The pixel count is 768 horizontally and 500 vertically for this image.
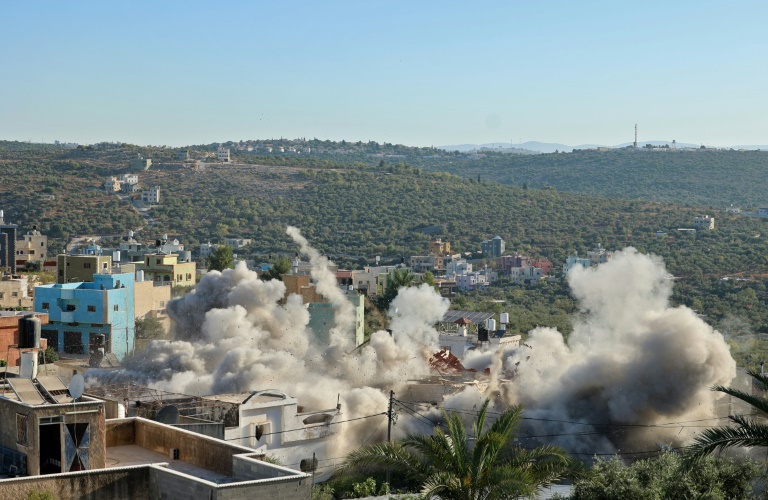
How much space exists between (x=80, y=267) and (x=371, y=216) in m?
53.1

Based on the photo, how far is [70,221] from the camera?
9569 cm

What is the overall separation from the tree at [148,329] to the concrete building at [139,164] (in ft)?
224

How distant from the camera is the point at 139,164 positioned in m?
122

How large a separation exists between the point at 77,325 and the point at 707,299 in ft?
117

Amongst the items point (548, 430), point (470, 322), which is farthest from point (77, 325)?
point (548, 430)

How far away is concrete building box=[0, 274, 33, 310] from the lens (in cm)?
5691

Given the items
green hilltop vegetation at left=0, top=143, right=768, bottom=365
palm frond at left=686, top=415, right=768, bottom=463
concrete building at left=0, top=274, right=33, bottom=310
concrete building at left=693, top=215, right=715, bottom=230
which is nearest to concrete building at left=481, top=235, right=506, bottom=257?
green hilltop vegetation at left=0, top=143, right=768, bottom=365

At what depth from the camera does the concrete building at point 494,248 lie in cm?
10143

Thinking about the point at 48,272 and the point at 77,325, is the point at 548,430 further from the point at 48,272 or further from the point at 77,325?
the point at 48,272

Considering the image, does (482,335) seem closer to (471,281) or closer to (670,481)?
(670,481)

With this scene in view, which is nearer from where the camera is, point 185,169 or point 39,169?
point 39,169

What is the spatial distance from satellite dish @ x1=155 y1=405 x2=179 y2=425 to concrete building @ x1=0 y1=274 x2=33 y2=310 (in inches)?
1269

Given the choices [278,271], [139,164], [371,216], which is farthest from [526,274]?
[139,164]

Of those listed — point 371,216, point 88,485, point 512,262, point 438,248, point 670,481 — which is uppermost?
point 88,485
